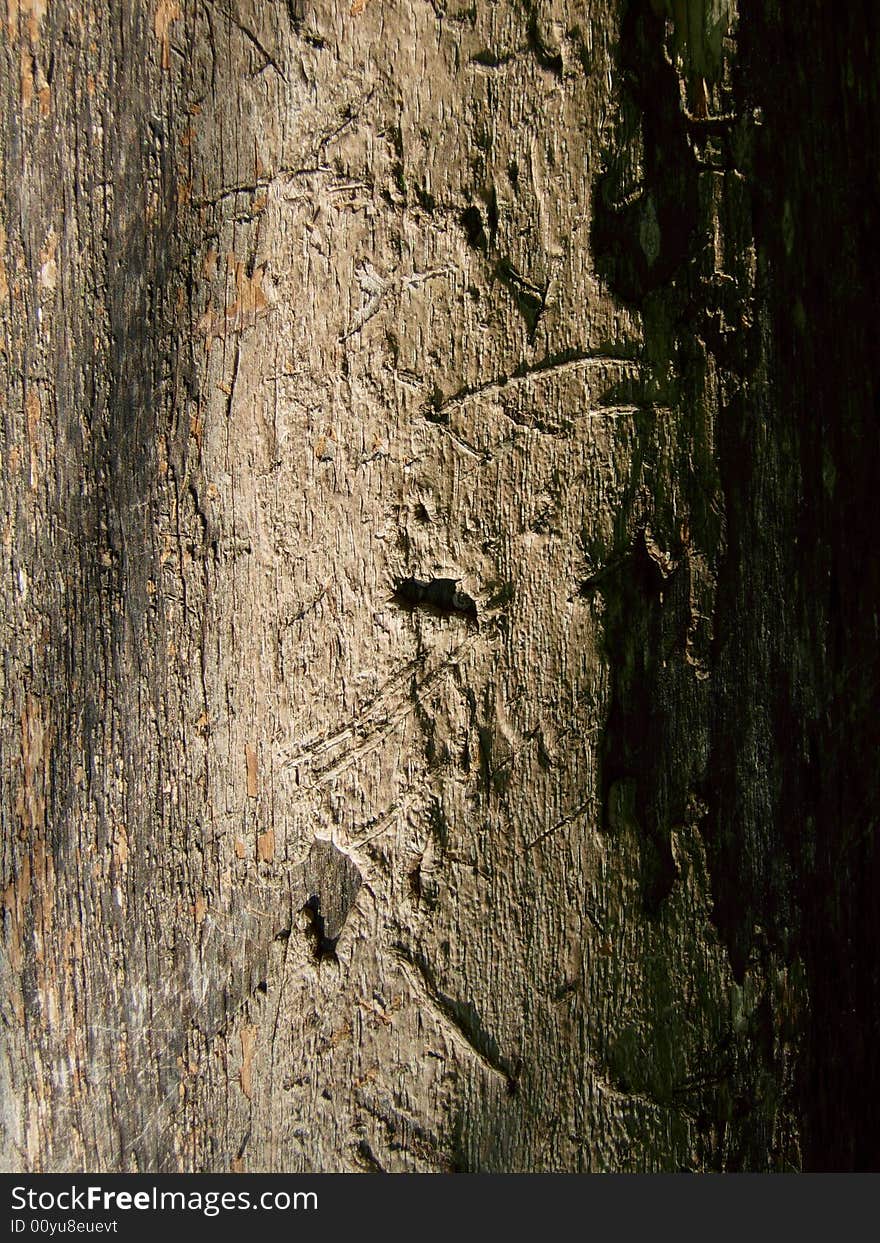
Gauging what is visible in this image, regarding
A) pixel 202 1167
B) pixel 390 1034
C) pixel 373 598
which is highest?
pixel 373 598

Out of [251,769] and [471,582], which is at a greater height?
[471,582]

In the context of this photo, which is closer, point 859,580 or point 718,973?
point 718,973

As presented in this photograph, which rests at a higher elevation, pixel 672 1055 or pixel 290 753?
pixel 290 753

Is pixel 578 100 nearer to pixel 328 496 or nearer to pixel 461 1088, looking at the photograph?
pixel 328 496

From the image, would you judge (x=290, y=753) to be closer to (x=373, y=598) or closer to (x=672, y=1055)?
(x=373, y=598)

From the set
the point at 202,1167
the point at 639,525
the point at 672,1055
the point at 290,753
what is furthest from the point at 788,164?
the point at 202,1167

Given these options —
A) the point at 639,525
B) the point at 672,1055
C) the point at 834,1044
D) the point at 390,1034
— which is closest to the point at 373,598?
the point at 639,525
